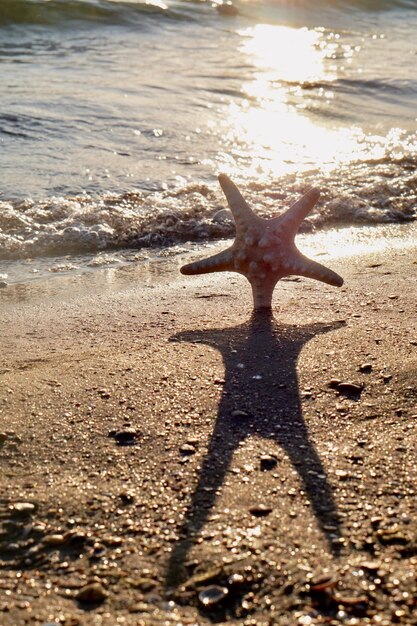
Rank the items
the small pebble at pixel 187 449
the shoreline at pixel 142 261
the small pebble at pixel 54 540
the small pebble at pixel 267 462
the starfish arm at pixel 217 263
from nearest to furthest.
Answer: the small pebble at pixel 54 540 < the small pebble at pixel 267 462 < the small pebble at pixel 187 449 < the starfish arm at pixel 217 263 < the shoreline at pixel 142 261

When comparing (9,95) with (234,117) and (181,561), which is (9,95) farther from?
(181,561)

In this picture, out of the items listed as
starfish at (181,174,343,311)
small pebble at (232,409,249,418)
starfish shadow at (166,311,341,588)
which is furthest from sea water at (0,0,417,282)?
small pebble at (232,409,249,418)

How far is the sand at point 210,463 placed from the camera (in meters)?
2.21

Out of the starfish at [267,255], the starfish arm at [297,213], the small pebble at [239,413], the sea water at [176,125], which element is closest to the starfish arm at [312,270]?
the starfish at [267,255]

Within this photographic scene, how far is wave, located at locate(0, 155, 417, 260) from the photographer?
6.18 meters

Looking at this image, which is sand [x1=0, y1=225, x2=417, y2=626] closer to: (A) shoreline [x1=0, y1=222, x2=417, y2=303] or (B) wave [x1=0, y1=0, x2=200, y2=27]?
(A) shoreline [x1=0, y1=222, x2=417, y2=303]

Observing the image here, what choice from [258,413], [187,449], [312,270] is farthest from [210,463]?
[312,270]

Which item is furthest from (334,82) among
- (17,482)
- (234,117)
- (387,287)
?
(17,482)

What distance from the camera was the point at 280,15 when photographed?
17.1 meters

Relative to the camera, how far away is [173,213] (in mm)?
6641

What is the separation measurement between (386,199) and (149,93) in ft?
14.0

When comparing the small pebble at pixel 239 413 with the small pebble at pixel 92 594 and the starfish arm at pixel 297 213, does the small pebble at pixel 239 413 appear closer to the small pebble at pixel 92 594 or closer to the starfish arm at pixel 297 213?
the small pebble at pixel 92 594

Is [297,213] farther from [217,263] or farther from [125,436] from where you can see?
[125,436]

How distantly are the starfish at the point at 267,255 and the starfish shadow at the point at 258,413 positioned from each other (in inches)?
7.6
